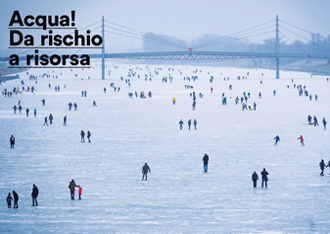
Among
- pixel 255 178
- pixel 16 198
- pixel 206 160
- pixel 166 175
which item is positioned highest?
pixel 206 160

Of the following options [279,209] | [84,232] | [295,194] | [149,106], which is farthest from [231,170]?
[149,106]

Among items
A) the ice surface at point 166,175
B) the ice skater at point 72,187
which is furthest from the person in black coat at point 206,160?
the ice skater at point 72,187

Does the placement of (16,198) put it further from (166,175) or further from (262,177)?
(262,177)

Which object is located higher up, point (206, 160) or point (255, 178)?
point (206, 160)

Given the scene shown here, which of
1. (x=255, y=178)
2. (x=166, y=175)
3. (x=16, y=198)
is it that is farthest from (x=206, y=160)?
(x=16, y=198)

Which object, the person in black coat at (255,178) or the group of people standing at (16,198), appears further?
the person in black coat at (255,178)

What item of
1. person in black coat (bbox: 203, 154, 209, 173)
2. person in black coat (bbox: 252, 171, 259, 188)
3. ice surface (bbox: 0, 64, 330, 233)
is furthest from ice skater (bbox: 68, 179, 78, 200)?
person in black coat (bbox: 252, 171, 259, 188)

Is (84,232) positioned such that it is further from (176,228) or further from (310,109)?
(310,109)

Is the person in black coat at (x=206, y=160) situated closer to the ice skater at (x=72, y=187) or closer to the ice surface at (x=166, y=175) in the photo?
the ice surface at (x=166, y=175)
